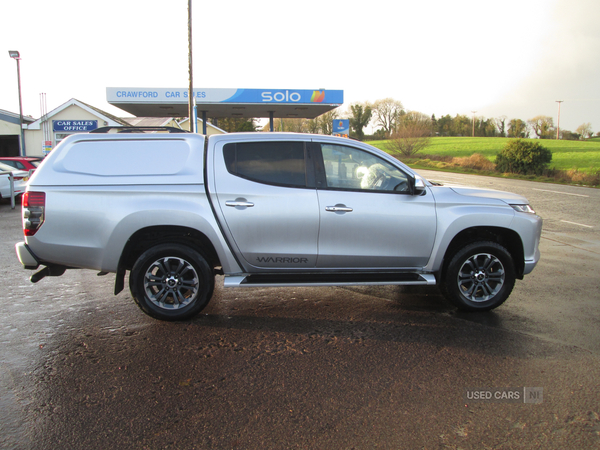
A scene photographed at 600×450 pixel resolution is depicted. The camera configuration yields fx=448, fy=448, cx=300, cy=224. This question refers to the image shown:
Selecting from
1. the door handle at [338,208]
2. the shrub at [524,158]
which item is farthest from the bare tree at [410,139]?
the door handle at [338,208]

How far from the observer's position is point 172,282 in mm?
4609

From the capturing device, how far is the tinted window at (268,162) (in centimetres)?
473

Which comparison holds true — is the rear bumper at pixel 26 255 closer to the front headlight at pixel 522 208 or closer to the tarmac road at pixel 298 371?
the tarmac road at pixel 298 371

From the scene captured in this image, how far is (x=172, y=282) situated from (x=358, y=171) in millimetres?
2289

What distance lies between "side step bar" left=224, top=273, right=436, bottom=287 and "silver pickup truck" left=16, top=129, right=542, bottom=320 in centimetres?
2

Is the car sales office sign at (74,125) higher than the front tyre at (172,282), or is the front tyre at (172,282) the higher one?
the car sales office sign at (74,125)

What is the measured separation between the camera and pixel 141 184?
456 cm

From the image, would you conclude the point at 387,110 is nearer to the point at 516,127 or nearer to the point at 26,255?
the point at 516,127

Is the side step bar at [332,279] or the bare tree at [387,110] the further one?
the bare tree at [387,110]

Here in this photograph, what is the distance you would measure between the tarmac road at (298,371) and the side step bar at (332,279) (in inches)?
16.4

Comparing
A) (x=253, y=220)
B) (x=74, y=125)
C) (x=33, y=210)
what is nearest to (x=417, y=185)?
(x=253, y=220)

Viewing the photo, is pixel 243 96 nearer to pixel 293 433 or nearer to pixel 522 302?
pixel 522 302

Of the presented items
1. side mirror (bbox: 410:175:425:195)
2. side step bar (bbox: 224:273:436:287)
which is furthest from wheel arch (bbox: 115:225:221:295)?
side mirror (bbox: 410:175:425:195)

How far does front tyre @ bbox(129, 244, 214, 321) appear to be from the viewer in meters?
4.55
